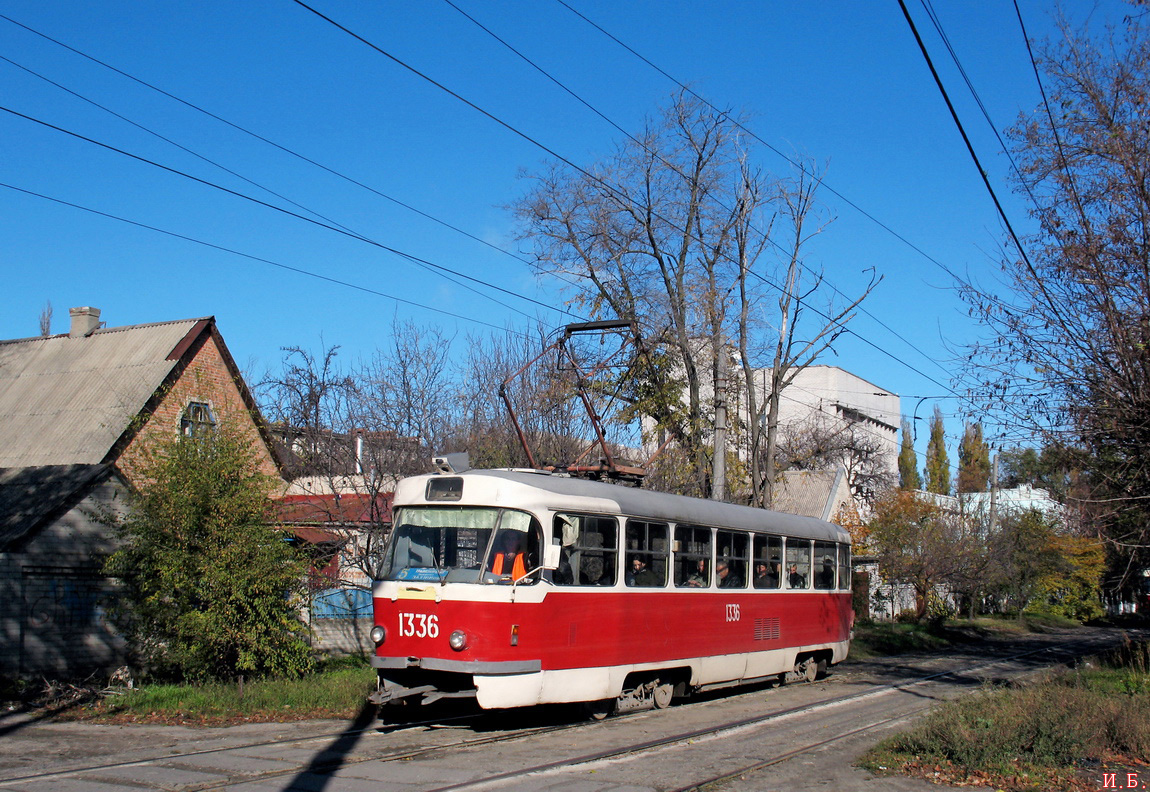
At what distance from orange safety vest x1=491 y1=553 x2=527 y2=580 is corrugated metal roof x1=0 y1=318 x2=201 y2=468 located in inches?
605

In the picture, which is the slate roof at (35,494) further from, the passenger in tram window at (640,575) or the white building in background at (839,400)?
the white building in background at (839,400)

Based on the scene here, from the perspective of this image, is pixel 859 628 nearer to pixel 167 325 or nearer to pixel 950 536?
pixel 950 536

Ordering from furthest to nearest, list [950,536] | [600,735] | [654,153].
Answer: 1. [950,536]
2. [654,153]
3. [600,735]

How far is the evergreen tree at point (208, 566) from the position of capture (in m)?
13.9

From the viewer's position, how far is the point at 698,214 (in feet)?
90.3

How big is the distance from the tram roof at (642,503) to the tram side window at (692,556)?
0.15 m

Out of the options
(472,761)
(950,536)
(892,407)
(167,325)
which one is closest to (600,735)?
(472,761)

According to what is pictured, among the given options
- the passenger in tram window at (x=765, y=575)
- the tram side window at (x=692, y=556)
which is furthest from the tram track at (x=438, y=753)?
the passenger in tram window at (x=765, y=575)

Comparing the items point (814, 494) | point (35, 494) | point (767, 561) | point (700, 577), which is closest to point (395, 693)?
point (700, 577)

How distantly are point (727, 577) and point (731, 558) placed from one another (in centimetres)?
32

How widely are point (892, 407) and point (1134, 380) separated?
77214 millimetres

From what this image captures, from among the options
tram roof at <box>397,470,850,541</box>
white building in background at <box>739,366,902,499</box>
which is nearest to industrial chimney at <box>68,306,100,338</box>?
tram roof at <box>397,470,850,541</box>

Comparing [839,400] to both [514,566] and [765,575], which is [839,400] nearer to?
[765,575]

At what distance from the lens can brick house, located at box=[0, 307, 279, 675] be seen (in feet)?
54.7
